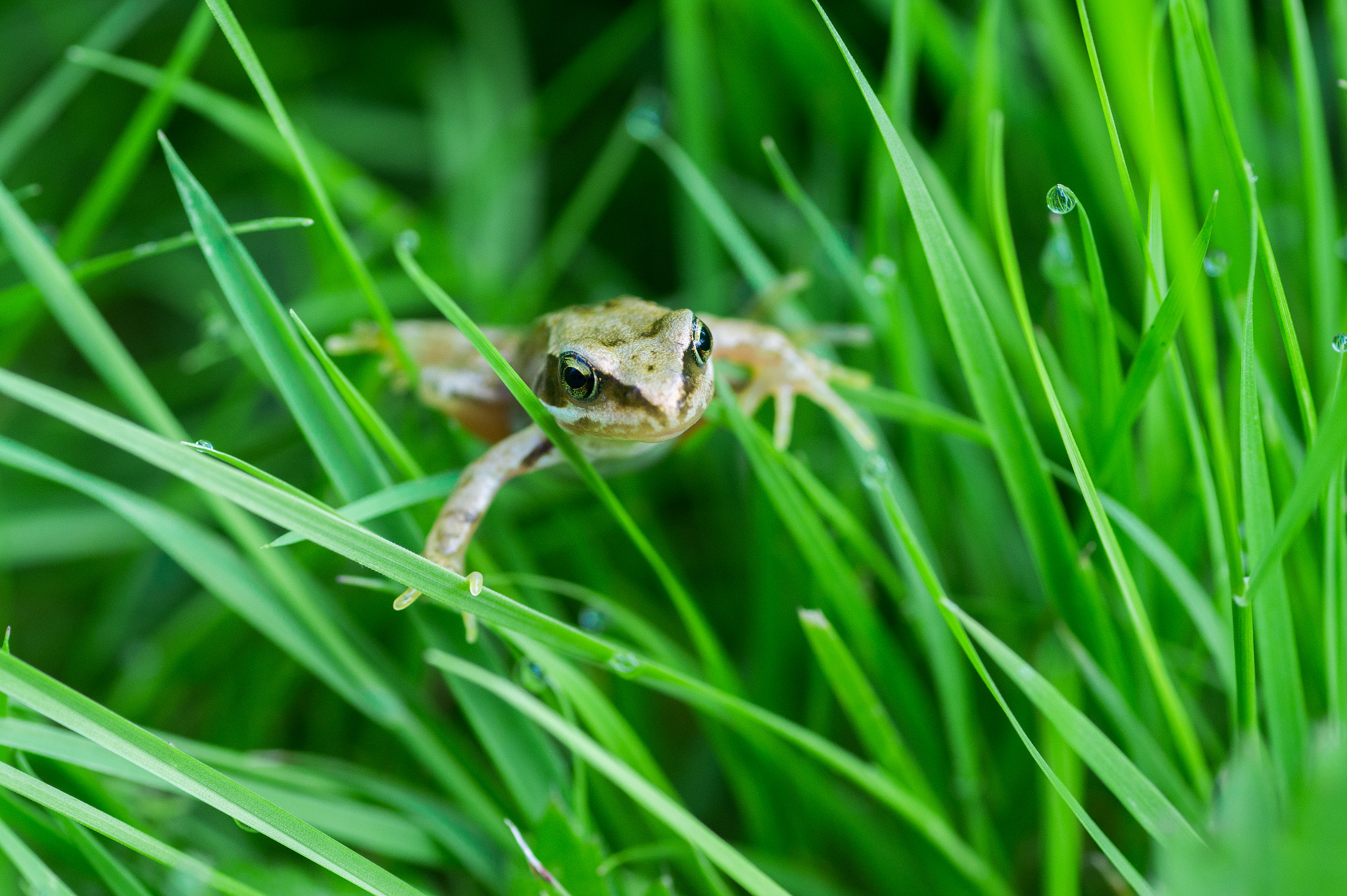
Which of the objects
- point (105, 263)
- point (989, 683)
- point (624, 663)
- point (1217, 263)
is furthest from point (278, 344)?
point (1217, 263)

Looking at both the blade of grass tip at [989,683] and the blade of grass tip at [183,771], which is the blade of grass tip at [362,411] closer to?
the blade of grass tip at [183,771]

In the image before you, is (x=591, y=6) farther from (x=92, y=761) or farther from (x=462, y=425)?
(x=92, y=761)

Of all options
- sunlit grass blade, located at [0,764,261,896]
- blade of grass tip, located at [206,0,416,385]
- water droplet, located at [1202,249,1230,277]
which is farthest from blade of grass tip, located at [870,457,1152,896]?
sunlit grass blade, located at [0,764,261,896]

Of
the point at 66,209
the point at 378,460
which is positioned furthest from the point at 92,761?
the point at 66,209

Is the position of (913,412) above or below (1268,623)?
above

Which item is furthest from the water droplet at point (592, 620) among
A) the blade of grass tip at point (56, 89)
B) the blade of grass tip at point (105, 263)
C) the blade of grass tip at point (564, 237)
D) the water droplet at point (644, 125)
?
the blade of grass tip at point (56, 89)

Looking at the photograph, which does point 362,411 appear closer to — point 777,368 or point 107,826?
point 107,826
